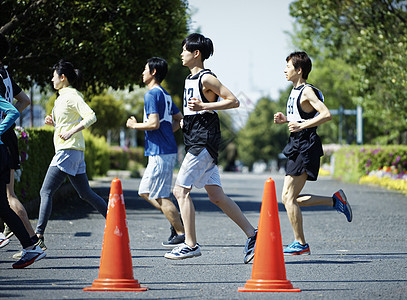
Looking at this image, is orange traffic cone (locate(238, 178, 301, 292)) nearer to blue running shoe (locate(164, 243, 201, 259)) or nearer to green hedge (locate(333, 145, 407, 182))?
blue running shoe (locate(164, 243, 201, 259))

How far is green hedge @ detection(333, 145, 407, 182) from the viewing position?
26750 millimetres

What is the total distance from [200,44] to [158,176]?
51.2 inches

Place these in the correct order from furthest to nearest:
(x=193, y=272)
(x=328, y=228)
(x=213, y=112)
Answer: (x=328, y=228)
(x=213, y=112)
(x=193, y=272)

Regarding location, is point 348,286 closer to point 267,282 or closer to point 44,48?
point 267,282

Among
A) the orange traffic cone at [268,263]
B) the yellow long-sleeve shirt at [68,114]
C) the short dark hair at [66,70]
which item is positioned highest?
the short dark hair at [66,70]

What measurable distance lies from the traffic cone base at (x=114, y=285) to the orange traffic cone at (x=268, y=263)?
73cm

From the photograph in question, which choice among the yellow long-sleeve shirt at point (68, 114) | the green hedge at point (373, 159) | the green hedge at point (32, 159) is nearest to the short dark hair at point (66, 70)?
the yellow long-sleeve shirt at point (68, 114)

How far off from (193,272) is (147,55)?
344 inches

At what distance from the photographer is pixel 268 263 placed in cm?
583

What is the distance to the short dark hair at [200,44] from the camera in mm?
7574

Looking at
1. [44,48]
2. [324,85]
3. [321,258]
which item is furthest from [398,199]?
[324,85]

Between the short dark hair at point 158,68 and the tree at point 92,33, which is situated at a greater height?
the tree at point 92,33

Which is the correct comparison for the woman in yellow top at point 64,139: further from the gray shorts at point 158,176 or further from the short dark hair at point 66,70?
the gray shorts at point 158,176

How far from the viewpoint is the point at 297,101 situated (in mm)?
7906
